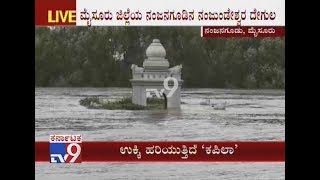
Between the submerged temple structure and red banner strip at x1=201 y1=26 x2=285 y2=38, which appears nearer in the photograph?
red banner strip at x1=201 y1=26 x2=285 y2=38

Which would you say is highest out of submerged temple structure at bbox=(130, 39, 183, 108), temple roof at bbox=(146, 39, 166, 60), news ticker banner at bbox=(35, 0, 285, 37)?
news ticker banner at bbox=(35, 0, 285, 37)

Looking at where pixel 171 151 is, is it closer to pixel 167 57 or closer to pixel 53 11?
pixel 167 57

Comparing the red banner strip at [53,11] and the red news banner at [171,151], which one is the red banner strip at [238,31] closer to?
the red news banner at [171,151]

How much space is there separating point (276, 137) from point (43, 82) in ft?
6.56

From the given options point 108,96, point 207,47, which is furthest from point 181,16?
point 108,96

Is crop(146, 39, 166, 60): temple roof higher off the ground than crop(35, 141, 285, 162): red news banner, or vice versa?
crop(146, 39, 166, 60): temple roof

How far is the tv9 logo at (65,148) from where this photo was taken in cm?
870

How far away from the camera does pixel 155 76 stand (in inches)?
346

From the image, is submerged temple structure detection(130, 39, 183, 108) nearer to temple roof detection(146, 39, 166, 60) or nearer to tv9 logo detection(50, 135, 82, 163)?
temple roof detection(146, 39, 166, 60)

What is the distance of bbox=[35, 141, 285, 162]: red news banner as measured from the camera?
8.69 meters

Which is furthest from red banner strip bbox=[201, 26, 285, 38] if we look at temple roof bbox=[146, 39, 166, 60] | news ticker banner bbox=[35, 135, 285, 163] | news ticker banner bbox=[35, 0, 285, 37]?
news ticker banner bbox=[35, 135, 285, 163]

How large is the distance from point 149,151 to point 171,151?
0.18m

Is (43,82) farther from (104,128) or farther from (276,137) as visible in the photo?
Result: (276,137)

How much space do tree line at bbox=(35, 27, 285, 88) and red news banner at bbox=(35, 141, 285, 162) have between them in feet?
1.66
